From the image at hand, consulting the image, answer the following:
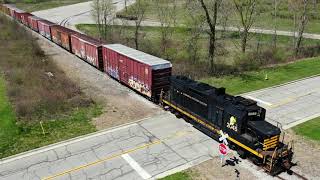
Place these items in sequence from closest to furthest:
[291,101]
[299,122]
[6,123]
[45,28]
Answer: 1. [6,123]
2. [299,122]
3. [291,101]
4. [45,28]

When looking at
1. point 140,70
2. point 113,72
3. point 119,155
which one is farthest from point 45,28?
point 119,155

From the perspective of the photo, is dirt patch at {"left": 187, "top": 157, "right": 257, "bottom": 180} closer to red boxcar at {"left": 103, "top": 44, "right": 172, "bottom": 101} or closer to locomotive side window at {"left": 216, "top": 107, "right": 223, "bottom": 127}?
locomotive side window at {"left": 216, "top": 107, "right": 223, "bottom": 127}

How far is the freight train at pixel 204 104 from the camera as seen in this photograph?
60.7ft

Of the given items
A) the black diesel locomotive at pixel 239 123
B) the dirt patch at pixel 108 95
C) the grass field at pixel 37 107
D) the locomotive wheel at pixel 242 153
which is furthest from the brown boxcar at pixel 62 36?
the locomotive wheel at pixel 242 153

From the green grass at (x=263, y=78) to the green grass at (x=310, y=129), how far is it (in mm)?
8196

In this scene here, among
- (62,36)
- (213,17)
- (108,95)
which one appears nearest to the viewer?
(108,95)

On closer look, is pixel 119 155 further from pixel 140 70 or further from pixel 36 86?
pixel 36 86

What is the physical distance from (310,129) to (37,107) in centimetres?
2210

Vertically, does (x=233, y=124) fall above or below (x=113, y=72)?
below

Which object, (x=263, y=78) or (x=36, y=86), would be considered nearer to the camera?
(x=36, y=86)

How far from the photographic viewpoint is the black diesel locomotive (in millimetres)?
18297

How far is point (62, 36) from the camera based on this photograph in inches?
1939

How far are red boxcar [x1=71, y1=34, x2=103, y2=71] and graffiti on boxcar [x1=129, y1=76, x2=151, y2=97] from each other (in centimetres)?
810

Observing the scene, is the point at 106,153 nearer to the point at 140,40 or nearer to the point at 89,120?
the point at 89,120
